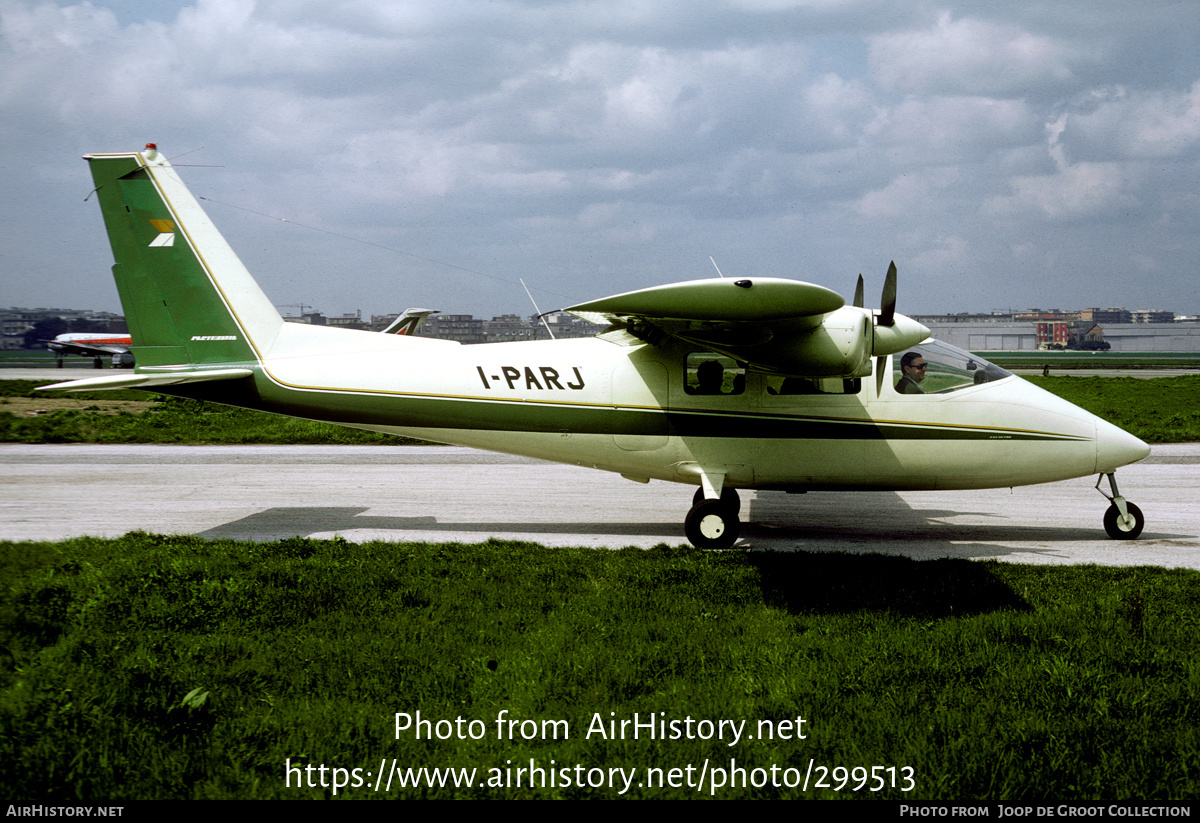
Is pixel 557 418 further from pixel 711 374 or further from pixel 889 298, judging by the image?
pixel 889 298

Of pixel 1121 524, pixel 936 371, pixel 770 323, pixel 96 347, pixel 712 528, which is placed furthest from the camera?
pixel 96 347

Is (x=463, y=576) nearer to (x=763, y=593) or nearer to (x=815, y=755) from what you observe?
(x=763, y=593)

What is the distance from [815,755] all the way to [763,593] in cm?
290

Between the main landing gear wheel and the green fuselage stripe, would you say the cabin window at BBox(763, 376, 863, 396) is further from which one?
the main landing gear wheel

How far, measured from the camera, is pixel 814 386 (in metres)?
9.59

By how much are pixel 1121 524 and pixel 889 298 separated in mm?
4192

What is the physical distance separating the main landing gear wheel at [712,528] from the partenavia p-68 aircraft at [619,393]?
0.02 m

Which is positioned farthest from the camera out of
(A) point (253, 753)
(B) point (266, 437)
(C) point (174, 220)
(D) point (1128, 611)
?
(B) point (266, 437)

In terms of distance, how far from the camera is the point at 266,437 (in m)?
18.2

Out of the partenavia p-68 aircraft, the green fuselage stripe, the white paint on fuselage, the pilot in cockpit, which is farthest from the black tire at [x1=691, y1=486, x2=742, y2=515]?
the pilot in cockpit

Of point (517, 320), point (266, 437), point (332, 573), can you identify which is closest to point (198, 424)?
point (266, 437)

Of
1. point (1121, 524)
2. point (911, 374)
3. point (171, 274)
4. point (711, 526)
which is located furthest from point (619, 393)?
point (1121, 524)

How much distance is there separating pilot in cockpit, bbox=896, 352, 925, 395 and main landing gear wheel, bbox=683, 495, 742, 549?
2.51m

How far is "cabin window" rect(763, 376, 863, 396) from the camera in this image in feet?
31.4
